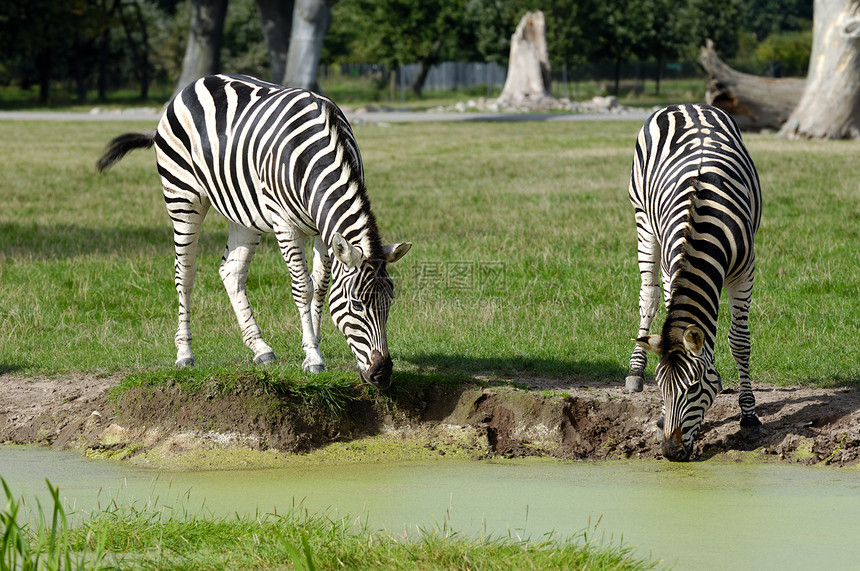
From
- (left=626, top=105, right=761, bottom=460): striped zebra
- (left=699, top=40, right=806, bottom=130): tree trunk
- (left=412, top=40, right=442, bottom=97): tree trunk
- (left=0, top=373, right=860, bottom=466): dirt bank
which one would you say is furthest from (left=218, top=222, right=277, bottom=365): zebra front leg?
(left=412, top=40, right=442, bottom=97): tree trunk

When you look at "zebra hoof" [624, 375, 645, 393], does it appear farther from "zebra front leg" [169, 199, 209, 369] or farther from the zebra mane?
"zebra front leg" [169, 199, 209, 369]

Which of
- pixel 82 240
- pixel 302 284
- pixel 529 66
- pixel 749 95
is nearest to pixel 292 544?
pixel 302 284

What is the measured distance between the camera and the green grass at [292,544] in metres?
4.55

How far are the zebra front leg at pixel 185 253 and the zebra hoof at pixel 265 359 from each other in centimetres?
56

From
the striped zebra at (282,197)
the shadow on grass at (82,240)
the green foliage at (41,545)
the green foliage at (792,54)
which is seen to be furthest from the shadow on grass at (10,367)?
the green foliage at (792,54)

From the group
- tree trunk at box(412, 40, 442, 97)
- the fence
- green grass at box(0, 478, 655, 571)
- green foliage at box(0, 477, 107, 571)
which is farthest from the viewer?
the fence

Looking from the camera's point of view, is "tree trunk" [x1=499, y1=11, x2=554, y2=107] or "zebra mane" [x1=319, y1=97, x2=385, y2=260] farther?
"tree trunk" [x1=499, y1=11, x2=554, y2=107]

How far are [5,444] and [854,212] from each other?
39.5 ft

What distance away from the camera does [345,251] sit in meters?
6.37

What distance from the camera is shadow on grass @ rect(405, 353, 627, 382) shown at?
→ 321 inches

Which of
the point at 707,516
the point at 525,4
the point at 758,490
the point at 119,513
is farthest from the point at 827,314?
the point at 525,4

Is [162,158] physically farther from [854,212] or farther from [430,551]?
[854,212]

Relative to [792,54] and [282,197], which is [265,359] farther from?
[792,54]

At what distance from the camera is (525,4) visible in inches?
Result: 2322
